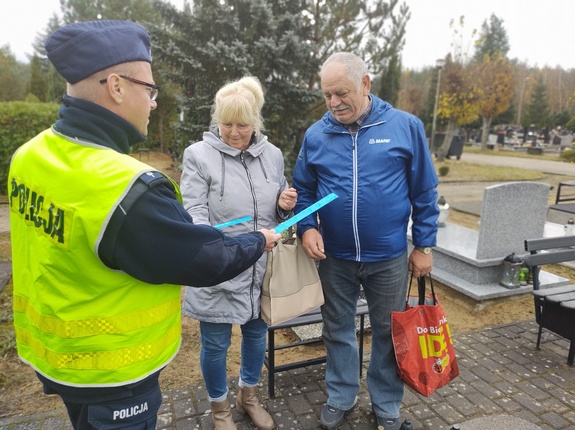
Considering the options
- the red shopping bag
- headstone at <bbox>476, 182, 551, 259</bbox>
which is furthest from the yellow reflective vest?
headstone at <bbox>476, 182, 551, 259</bbox>

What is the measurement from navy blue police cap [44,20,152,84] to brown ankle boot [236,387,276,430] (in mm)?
2033

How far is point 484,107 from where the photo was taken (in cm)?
2733

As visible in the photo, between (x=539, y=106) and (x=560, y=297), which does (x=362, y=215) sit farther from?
(x=539, y=106)

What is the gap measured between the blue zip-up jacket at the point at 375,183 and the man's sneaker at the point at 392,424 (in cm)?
101

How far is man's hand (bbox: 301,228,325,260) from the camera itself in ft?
7.93

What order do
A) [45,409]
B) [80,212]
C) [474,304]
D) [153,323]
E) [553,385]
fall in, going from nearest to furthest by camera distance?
[80,212] < [153,323] < [45,409] < [553,385] < [474,304]

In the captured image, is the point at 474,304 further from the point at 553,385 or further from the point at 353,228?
the point at 353,228

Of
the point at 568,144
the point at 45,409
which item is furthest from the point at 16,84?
the point at 568,144

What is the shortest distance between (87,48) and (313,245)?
59.3 inches

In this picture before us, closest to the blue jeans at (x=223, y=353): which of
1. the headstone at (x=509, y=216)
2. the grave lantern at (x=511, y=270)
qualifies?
the headstone at (x=509, y=216)

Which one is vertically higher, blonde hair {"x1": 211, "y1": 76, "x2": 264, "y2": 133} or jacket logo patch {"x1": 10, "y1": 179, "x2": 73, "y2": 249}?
blonde hair {"x1": 211, "y1": 76, "x2": 264, "y2": 133}

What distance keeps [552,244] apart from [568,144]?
109ft

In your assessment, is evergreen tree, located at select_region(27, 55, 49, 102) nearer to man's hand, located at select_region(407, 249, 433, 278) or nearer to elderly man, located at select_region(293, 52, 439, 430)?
elderly man, located at select_region(293, 52, 439, 430)

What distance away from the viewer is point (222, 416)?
2.48 m
